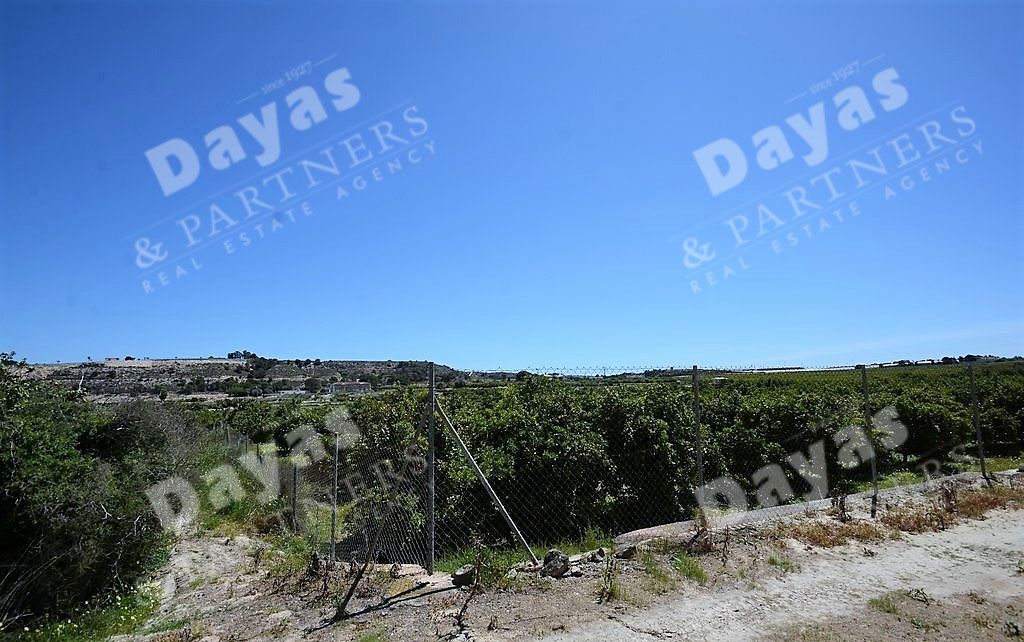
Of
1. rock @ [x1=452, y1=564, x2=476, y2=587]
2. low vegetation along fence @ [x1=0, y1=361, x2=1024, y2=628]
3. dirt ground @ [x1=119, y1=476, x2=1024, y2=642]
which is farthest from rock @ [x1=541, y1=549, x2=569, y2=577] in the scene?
rock @ [x1=452, y1=564, x2=476, y2=587]

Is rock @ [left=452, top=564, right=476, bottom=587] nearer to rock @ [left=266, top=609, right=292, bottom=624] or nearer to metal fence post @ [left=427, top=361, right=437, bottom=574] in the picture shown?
metal fence post @ [left=427, top=361, right=437, bottom=574]

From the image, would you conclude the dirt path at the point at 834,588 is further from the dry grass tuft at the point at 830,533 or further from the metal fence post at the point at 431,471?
the metal fence post at the point at 431,471

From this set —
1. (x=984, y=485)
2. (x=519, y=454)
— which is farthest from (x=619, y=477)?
(x=984, y=485)

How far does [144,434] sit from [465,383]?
5.58 metres

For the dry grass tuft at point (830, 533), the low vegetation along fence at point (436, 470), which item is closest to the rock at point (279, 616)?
the low vegetation along fence at point (436, 470)

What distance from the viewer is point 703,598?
465 centimetres

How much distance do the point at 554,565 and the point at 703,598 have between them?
1351mm

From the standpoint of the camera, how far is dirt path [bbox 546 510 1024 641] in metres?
4.16

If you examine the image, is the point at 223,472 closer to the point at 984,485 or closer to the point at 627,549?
the point at 627,549

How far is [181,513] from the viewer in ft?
26.6

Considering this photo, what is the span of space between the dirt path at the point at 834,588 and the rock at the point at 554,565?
88cm

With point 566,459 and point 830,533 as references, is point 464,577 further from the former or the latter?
point 830,533

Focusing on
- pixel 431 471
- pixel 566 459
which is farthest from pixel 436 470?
pixel 431 471
